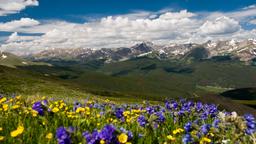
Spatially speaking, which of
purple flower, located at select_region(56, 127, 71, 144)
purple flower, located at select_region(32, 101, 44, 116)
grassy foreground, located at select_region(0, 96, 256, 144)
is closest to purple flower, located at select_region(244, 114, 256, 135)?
grassy foreground, located at select_region(0, 96, 256, 144)

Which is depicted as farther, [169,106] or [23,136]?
[169,106]

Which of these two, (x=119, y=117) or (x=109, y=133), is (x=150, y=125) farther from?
(x=109, y=133)

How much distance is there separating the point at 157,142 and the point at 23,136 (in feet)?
7.31

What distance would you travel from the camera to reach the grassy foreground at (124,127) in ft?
15.8

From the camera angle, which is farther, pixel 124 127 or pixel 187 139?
pixel 124 127

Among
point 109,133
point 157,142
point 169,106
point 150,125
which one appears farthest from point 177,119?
point 109,133

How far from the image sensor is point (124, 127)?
7410 millimetres

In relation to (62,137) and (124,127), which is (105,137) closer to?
(62,137)

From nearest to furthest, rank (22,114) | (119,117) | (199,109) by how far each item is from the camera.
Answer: (22,114) → (119,117) → (199,109)

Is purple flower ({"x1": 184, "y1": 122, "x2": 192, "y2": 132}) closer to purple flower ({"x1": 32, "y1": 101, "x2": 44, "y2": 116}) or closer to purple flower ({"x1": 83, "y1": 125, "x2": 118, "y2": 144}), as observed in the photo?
purple flower ({"x1": 83, "y1": 125, "x2": 118, "y2": 144})

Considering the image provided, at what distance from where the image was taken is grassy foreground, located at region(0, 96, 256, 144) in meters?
4.81

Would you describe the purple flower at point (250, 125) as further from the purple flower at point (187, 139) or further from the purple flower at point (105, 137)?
the purple flower at point (105, 137)

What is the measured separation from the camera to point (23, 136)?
18.7ft

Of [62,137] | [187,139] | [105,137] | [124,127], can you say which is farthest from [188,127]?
[62,137]
